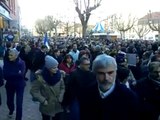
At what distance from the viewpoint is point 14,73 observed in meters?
8.60

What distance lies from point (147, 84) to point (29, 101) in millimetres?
6946

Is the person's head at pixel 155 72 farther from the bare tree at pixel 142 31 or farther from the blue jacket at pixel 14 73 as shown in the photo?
the bare tree at pixel 142 31

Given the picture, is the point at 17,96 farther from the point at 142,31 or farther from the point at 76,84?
the point at 142,31

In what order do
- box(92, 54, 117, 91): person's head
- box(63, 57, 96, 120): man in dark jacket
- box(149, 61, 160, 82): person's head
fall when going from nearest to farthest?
box(92, 54, 117, 91): person's head
box(149, 61, 160, 82): person's head
box(63, 57, 96, 120): man in dark jacket

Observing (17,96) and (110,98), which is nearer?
(110,98)

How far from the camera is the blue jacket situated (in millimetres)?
8609

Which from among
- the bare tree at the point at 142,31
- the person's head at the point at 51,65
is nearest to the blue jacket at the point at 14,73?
the person's head at the point at 51,65

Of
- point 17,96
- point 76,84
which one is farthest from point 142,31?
point 76,84

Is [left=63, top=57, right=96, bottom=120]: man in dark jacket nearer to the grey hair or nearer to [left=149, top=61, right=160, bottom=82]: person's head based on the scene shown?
[left=149, top=61, right=160, bottom=82]: person's head

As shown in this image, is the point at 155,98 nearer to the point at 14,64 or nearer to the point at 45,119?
the point at 45,119

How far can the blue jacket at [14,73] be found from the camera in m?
8.61

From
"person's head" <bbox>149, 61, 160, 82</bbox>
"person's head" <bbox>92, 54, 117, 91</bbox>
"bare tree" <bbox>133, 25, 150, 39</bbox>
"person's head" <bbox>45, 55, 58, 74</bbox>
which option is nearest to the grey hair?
"person's head" <bbox>92, 54, 117, 91</bbox>

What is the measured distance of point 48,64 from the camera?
6.54 metres

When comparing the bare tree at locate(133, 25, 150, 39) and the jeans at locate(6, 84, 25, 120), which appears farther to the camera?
the bare tree at locate(133, 25, 150, 39)
